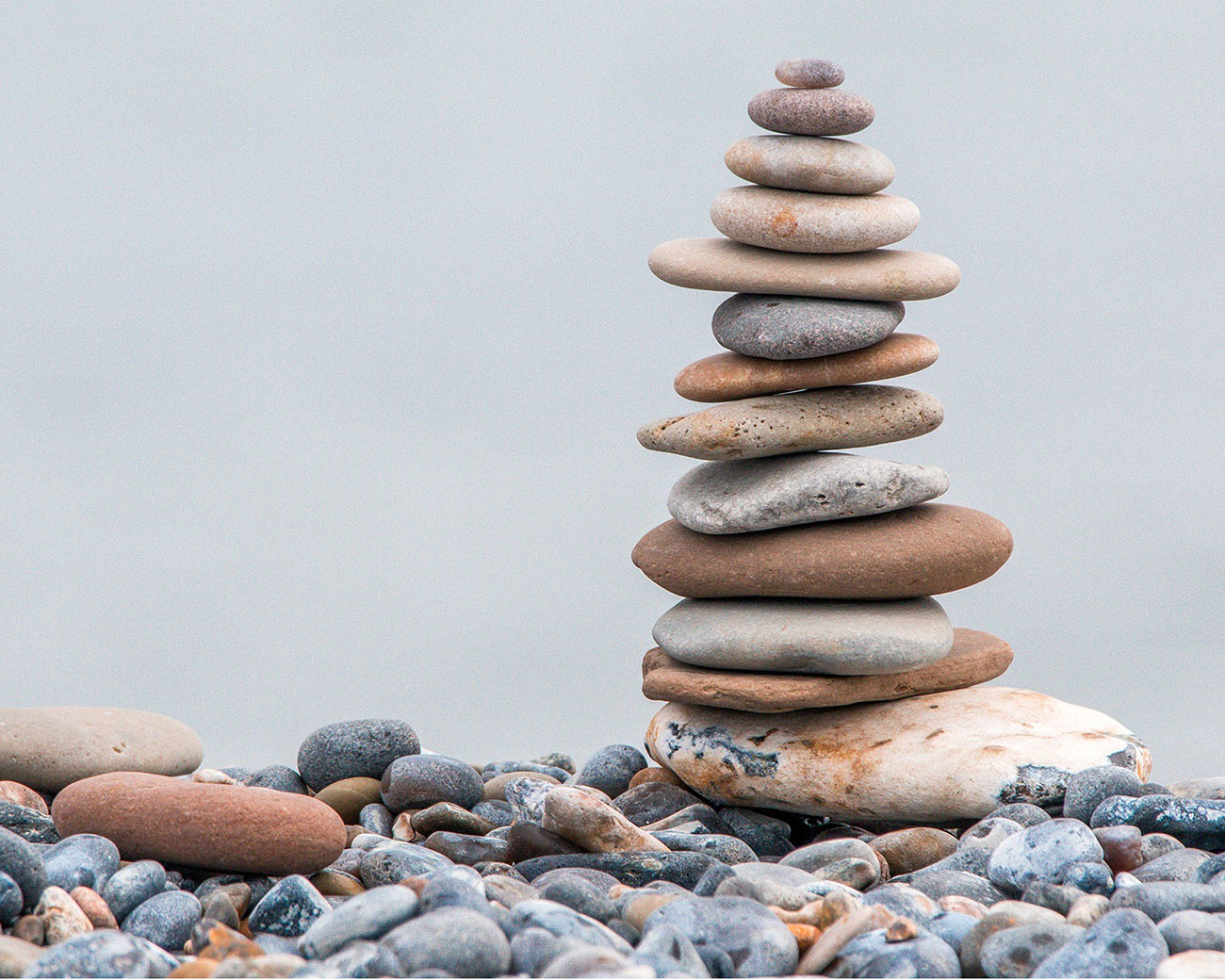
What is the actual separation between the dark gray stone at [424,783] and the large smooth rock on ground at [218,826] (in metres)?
1.43

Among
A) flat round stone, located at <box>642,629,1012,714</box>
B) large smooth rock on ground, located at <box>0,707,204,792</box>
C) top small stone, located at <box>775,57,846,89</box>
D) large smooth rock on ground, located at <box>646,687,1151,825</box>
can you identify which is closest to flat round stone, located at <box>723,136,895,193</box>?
top small stone, located at <box>775,57,846,89</box>

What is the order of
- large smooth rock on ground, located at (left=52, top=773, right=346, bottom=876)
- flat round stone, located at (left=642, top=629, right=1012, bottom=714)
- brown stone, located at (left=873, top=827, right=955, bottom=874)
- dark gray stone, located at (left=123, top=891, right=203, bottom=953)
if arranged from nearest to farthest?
dark gray stone, located at (left=123, top=891, right=203, bottom=953), large smooth rock on ground, located at (left=52, top=773, right=346, bottom=876), brown stone, located at (left=873, top=827, right=955, bottom=874), flat round stone, located at (left=642, top=629, right=1012, bottom=714)

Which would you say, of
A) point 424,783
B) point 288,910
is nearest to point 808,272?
point 424,783

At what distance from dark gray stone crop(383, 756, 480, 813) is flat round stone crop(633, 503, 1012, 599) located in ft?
4.51

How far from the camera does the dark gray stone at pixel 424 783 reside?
6.57 meters

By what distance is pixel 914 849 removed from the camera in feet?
19.0

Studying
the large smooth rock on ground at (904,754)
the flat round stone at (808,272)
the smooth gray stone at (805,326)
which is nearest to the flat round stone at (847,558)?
the large smooth rock on ground at (904,754)

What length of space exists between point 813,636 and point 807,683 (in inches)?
8.8

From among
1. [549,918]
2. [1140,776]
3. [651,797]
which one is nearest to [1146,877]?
[1140,776]

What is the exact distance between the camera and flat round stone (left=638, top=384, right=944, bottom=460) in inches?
255

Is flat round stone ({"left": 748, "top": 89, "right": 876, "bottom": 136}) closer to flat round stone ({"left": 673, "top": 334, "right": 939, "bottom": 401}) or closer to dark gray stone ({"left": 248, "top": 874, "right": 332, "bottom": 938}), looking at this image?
flat round stone ({"left": 673, "top": 334, "right": 939, "bottom": 401})

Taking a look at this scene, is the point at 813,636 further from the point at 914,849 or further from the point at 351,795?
the point at 351,795

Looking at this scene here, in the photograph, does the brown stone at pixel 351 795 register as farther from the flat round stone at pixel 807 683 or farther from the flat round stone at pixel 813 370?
the flat round stone at pixel 813 370

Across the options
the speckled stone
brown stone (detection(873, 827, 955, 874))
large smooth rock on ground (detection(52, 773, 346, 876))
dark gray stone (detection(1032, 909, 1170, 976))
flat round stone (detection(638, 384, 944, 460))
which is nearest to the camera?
dark gray stone (detection(1032, 909, 1170, 976))
